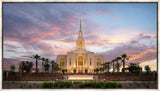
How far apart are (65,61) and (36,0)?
5062 cm

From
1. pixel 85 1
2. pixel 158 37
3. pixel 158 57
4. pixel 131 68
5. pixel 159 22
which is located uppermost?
pixel 85 1

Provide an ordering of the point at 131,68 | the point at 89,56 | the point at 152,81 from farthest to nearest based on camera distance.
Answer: the point at 89,56 → the point at 131,68 → the point at 152,81

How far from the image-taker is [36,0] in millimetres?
14164

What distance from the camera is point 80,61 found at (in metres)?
63.3

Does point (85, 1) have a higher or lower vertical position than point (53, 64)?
higher

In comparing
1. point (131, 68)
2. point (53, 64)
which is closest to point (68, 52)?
point (53, 64)

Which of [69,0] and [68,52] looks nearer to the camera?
[69,0]

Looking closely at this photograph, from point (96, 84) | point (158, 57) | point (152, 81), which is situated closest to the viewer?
point (158, 57)

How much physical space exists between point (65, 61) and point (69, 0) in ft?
166

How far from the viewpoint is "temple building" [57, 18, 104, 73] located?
6069 centimetres

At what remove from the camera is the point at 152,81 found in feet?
76.1

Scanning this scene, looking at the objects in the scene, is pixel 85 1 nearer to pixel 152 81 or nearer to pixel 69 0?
pixel 69 0

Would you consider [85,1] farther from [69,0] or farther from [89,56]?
[89,56]

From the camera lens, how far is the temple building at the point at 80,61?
60688 mm
